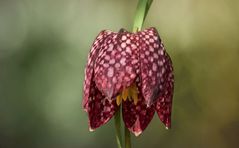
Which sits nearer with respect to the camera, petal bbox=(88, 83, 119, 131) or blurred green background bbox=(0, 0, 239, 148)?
petal bbox=(88, 83, 119, 131)

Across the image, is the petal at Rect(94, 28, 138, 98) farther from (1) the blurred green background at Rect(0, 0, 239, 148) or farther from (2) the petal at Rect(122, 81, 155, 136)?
(1) the blurred green background at Rect(0, 0, 239, 148)

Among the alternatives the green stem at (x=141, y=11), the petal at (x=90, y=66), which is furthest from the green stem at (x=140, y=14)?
the petal at (x=90, y=66)

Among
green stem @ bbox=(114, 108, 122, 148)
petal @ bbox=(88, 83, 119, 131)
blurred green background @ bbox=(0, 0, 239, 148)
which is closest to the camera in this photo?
green stem @ bbox=(114, 108, 122, 148)

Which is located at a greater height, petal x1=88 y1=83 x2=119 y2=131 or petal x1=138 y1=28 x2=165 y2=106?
petal x1=138 y1=28 x2=165 y2=106

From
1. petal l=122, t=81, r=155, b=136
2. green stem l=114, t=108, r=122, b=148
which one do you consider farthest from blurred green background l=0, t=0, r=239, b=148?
green stem l=114, t=108, r=122, b=148
